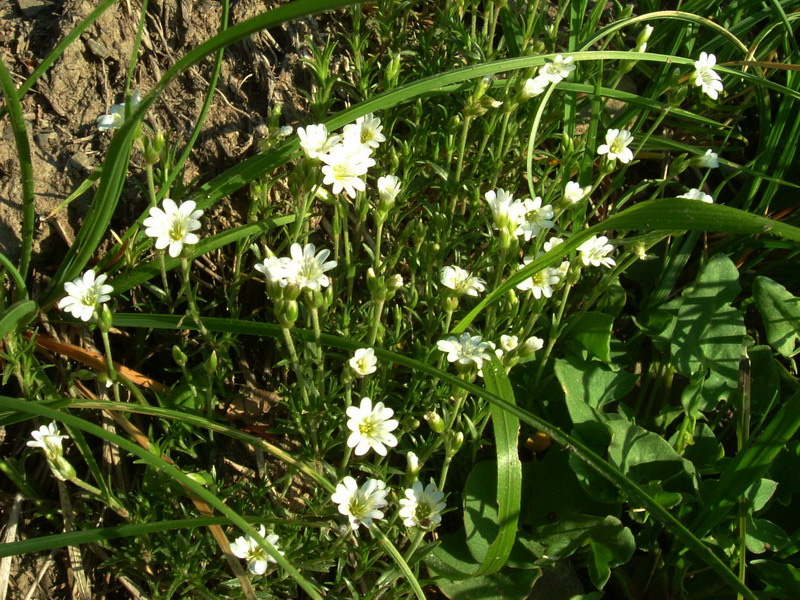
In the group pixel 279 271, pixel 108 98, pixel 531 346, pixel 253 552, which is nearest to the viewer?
pixel 279 271

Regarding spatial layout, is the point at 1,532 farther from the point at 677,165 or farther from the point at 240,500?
the point at 677,165

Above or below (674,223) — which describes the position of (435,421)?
below

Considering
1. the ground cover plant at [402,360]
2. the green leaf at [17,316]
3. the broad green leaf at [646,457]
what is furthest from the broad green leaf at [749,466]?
the green leaf at [17,316]

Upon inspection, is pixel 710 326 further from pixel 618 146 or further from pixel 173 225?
pixel 173 225

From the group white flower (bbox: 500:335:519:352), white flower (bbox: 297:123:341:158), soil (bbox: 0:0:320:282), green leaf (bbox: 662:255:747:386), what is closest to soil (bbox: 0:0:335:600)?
soil (bbox: 0:0:320:282)

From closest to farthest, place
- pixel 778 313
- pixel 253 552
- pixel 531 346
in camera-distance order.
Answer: pixel 253 552 < pixel 531 346 < pixel 778 313

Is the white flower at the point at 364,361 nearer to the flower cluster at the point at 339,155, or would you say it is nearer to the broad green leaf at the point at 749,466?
the flower cluster at the point at 339,155

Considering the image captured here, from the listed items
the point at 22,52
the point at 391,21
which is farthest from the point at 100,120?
the point at 391,21

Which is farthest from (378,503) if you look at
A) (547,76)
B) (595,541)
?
(547,76)
